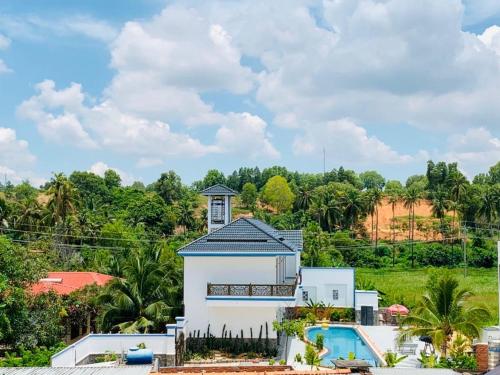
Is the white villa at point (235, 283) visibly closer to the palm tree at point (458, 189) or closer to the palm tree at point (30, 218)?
the palm tree at point (30, 218)

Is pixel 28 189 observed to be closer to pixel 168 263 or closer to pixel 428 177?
pixel 428 177

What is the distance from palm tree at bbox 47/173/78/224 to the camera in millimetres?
48000

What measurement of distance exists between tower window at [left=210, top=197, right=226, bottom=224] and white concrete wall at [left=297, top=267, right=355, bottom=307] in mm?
6182

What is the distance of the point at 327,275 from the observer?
104ft

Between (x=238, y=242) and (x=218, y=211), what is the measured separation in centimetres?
495

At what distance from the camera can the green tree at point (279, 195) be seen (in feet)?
280

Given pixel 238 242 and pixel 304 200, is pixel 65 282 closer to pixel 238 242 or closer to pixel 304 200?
pixel 238 242

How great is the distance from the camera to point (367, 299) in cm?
2973

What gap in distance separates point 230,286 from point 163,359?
3.94 m

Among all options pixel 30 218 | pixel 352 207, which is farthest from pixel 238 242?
pixel 352 207

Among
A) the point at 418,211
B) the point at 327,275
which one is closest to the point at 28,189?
the point at 418,211

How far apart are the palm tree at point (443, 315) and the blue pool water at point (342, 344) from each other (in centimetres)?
250

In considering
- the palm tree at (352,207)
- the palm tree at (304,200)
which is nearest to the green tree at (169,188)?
the palm tree at (304,200)

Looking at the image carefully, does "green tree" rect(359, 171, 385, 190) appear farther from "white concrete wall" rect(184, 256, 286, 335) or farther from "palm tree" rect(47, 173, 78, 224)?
"white concrete wall" rect(184, 256, 286, 335)
